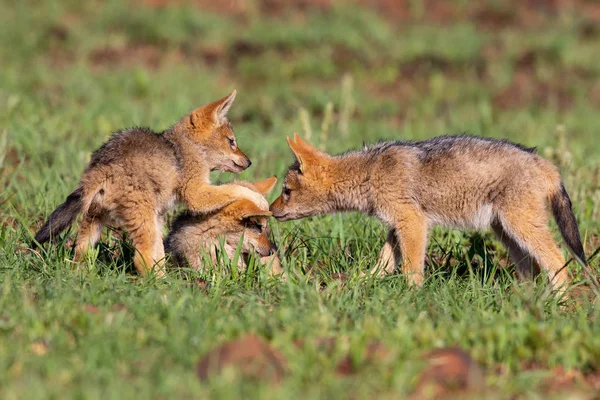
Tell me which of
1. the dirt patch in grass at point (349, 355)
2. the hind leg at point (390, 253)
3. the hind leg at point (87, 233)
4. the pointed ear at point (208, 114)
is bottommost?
the hind leg at point (87, 233)

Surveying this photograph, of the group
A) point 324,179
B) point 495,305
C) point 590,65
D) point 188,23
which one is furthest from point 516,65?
point 495,305

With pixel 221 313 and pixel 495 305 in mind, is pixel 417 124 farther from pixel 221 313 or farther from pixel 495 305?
pixel 221 313

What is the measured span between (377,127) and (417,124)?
24.8 inches

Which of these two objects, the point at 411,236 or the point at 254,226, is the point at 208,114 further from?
the point at 411,236

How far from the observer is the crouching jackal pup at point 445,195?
6.32m

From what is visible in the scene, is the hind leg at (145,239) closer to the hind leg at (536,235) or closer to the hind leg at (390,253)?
the hind leg at (390,253)

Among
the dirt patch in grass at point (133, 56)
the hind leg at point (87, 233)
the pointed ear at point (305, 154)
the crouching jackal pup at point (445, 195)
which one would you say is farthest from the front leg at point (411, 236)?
the dirt patch in grass at point (133, 56)

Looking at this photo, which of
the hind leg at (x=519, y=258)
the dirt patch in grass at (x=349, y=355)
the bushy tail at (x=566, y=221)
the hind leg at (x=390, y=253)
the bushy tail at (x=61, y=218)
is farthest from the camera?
the hind leg at (x=519, y=258)

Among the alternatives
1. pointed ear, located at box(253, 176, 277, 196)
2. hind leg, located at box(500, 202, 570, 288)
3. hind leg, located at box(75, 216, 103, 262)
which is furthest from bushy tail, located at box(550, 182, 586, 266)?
hind leg, located at box(75, 216, 103, 262)

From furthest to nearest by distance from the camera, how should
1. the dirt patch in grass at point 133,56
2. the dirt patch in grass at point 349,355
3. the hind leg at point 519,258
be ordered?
the dirt patch in grass at point 133,56, the hind leg at point 519,258, the dirt patch in grass at point 349,355

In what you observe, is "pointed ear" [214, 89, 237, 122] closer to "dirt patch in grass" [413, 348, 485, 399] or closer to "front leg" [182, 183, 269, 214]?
"front leg" [182, 183, 269, 214]

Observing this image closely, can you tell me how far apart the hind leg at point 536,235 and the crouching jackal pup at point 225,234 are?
5.40 feet

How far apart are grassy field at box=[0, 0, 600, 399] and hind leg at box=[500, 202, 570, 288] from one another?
9.7 inches

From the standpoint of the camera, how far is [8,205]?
707 cm
